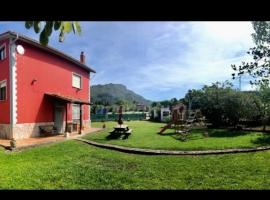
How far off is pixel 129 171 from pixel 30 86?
12238mm

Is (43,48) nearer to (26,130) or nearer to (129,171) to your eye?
(26,130)

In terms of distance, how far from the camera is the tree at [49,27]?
5.99 ft


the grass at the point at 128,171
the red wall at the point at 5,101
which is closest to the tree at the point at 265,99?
the grass at the point at 128,171

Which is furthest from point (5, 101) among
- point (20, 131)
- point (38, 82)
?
point (38, 82)

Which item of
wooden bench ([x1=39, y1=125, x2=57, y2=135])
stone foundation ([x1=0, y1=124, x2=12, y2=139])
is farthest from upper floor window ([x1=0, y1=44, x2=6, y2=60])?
wooden bench ([x1=39, y1=125, x2=57, y2=135])

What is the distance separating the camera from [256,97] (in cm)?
2223

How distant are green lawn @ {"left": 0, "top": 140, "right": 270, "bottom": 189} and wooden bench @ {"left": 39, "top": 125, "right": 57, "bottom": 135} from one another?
23.2 ft

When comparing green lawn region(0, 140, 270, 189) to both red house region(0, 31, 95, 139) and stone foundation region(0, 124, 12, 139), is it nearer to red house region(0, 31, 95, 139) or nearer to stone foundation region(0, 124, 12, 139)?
stone foundation region(0, 124, 12, 139)

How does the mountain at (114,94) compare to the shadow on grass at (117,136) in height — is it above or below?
above

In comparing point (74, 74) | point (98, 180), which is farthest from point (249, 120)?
point (98, 180)

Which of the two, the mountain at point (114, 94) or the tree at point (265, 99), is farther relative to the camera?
the mountain at point (114, 94)

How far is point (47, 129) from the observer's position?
826 inches

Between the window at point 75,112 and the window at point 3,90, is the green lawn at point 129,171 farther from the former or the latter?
the window at point 75,112

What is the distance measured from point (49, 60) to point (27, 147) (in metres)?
8.84
